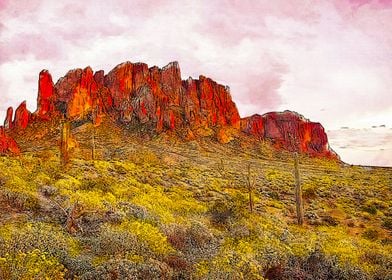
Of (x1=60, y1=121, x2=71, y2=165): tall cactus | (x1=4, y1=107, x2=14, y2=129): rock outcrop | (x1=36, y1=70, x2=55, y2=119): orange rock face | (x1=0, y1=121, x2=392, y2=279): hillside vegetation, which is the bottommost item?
(x1=0, y1=121, x2=392, y2=279): hillside vegetation

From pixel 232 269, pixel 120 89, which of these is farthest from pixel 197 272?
pixel 120 89

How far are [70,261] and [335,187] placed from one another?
42174 millimetres

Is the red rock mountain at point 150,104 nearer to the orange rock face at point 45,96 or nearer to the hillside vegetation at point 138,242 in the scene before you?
the orange rock face at point 45,96

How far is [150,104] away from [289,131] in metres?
60.8

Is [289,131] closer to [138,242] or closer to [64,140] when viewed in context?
[64,140]

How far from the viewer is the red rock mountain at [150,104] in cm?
10300

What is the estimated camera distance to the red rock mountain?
103000mm

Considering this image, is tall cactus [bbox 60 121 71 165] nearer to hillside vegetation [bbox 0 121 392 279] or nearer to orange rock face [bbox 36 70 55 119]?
hillside vegetation [bbox 0 121 392 279]

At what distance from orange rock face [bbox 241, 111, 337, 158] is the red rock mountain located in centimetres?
39

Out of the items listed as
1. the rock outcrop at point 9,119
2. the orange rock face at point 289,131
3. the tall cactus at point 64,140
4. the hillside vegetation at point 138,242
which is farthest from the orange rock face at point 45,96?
the hillside vegetation at point 138,242

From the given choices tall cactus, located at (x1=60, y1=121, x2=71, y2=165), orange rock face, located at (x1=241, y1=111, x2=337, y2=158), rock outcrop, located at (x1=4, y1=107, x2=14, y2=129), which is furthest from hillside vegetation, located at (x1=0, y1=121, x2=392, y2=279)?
orange rock face, located at (x1=241, y1=111, x2=337, y2=158)

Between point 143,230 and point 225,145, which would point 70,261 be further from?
point 225,145

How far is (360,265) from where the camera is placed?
12.2m

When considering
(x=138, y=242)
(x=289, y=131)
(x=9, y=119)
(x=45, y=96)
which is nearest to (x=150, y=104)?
(x=45, y=96)
